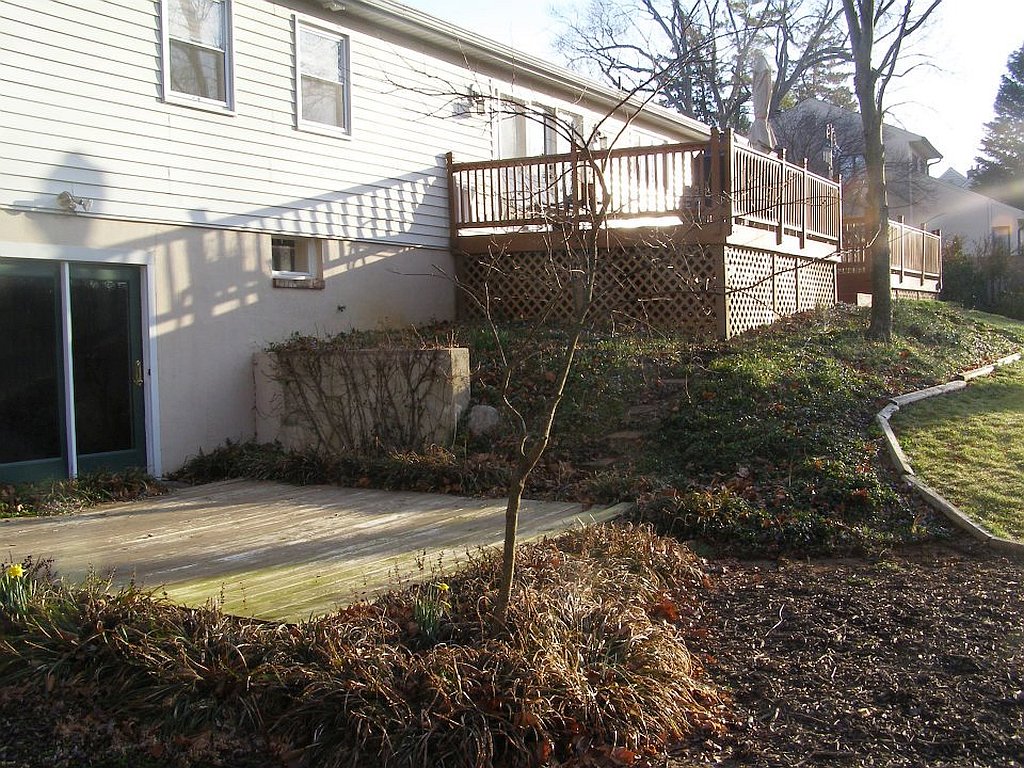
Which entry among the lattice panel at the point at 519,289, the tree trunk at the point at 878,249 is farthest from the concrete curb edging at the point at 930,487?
the lattice panel at the point at 519,289

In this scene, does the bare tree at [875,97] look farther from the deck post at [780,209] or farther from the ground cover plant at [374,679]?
the ground cover plant at [374,679]

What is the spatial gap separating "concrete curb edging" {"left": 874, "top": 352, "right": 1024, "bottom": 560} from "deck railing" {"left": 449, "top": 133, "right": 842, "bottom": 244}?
2.69 meters

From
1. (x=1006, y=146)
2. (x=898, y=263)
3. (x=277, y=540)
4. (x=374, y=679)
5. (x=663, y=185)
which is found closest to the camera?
(x=374, y=679)

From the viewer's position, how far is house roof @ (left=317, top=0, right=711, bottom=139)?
11.8 metres

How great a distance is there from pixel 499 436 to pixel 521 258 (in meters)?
4.38

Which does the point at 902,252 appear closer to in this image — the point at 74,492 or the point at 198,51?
the point at 198,51

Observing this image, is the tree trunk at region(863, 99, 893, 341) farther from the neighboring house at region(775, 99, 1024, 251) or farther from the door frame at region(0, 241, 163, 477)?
the neighboring house at region(775, 99, 1024, 251)

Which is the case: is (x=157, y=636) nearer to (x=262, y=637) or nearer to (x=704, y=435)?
(x=262, y=637)

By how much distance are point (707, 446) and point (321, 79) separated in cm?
673

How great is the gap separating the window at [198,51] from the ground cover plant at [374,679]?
263 inches

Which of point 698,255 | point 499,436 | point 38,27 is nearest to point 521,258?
point 698,255

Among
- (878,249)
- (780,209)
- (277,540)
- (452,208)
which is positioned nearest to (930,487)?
(277,540)

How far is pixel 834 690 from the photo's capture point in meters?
4.07

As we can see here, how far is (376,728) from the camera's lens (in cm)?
346
